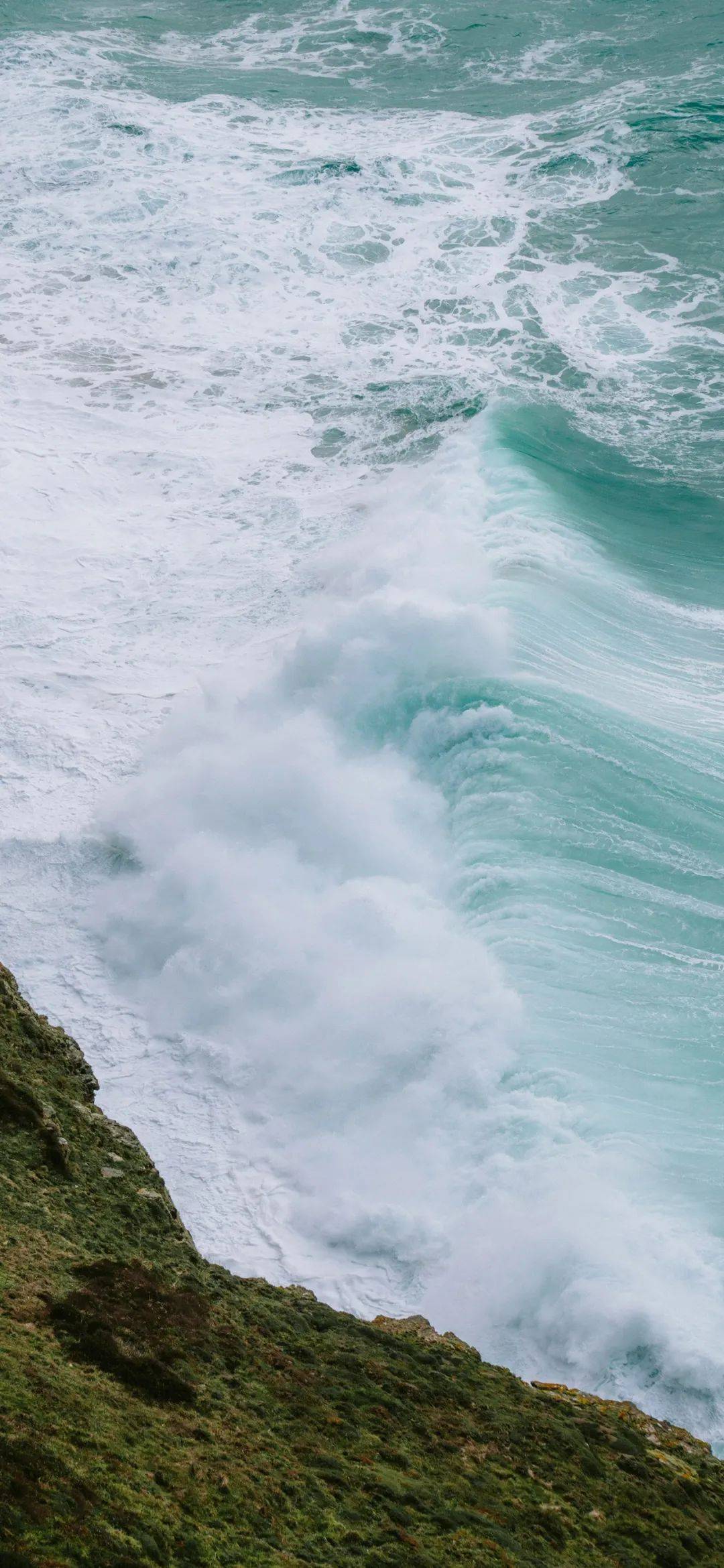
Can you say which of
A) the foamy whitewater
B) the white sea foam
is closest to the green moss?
the white sea foam

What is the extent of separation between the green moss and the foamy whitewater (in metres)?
2.48

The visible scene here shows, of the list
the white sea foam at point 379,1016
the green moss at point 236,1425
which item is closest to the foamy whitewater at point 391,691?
the white sea foam at point 379,1016

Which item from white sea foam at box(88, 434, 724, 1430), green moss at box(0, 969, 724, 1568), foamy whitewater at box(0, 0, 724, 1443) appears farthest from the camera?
foamy whitewater at box(0, 0, 724, 1443)

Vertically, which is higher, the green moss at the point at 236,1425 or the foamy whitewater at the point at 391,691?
the foamy whitewater at the point at 391,691

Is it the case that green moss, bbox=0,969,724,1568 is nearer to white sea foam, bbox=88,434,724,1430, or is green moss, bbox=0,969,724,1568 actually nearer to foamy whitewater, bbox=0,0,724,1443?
white sea foam, bbox=88,434,724,1430

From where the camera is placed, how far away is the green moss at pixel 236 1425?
17.7ft

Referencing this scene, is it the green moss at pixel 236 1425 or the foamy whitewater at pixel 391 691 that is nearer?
the green moss at pixel 236 1425

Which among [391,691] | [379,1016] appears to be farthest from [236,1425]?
[391,691]

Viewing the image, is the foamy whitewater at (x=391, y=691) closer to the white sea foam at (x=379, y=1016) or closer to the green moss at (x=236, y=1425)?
the white sea foam at (x=379, y=1016)

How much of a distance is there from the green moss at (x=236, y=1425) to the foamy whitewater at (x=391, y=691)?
8.15ft

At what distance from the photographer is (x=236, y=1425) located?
652 cm

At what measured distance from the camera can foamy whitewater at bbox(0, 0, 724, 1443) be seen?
11.4 metres

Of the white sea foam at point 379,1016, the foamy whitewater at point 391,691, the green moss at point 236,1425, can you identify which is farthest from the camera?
the foamy whitewater at point 391,691

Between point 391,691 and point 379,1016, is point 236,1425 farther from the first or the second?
point 391,691
